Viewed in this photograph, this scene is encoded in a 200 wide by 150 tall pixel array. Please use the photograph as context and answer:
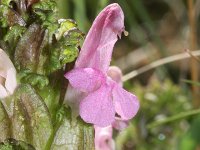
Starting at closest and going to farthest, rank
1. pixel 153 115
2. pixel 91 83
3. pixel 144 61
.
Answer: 1. pixel 91 83
2. pixel 153 115
3. pixel 144 61

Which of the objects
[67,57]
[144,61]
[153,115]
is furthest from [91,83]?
[144,61]

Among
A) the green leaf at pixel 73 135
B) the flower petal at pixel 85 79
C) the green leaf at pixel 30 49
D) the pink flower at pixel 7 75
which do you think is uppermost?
the green leaf at pixel 30 49

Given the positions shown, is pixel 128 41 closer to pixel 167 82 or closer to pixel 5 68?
pixel 167 82

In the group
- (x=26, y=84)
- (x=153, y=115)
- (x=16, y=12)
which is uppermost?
(x=16, y=12)

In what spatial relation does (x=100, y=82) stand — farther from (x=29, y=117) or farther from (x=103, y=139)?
(x=103, y=139)

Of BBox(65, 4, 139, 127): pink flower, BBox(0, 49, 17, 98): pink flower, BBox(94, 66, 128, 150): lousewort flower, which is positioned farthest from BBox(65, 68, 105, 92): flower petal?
BBox(94, 66, 128, 150): lousewort flower

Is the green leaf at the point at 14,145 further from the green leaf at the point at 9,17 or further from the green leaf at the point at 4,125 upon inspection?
the green leaf at the point at 9,17

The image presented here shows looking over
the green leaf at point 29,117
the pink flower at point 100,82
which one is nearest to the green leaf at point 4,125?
the green leaf at point 29,117
